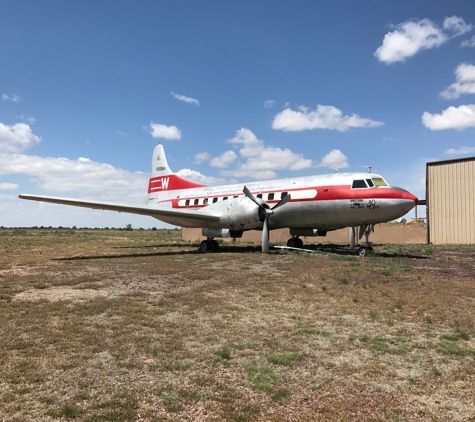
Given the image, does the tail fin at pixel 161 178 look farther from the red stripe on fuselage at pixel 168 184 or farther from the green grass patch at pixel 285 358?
the green grass patch at pixel 285 358

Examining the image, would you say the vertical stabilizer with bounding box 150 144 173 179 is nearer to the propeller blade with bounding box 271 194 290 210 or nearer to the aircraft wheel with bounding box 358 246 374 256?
the propeller blade with bounding box 271 194 290 210

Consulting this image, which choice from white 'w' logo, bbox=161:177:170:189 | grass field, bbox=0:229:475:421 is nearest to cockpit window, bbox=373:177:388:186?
grass field, bbox=0:229:475:421

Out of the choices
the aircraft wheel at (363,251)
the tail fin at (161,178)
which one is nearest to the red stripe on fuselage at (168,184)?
the tail fin at (161,178)

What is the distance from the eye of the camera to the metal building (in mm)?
33219

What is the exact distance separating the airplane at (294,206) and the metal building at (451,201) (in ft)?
52.2

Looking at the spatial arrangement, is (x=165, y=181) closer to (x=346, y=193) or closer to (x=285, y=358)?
(x=346, y=193)

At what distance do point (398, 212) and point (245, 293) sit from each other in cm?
1134

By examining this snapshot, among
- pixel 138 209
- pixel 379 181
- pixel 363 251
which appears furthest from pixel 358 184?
pixel 138 209

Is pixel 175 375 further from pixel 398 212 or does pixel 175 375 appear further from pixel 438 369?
pixel 398 212

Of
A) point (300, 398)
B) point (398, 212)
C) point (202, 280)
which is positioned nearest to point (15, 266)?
point (202, 280)

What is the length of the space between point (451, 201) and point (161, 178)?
26.1m

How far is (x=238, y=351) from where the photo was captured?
5.84 metres

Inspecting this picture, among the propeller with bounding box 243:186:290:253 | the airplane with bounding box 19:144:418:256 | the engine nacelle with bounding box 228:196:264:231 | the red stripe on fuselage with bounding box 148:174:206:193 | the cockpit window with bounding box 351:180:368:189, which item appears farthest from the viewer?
the red stripe on fuselage with bounding box 148:174:206:193

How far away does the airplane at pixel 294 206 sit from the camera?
1877cm
